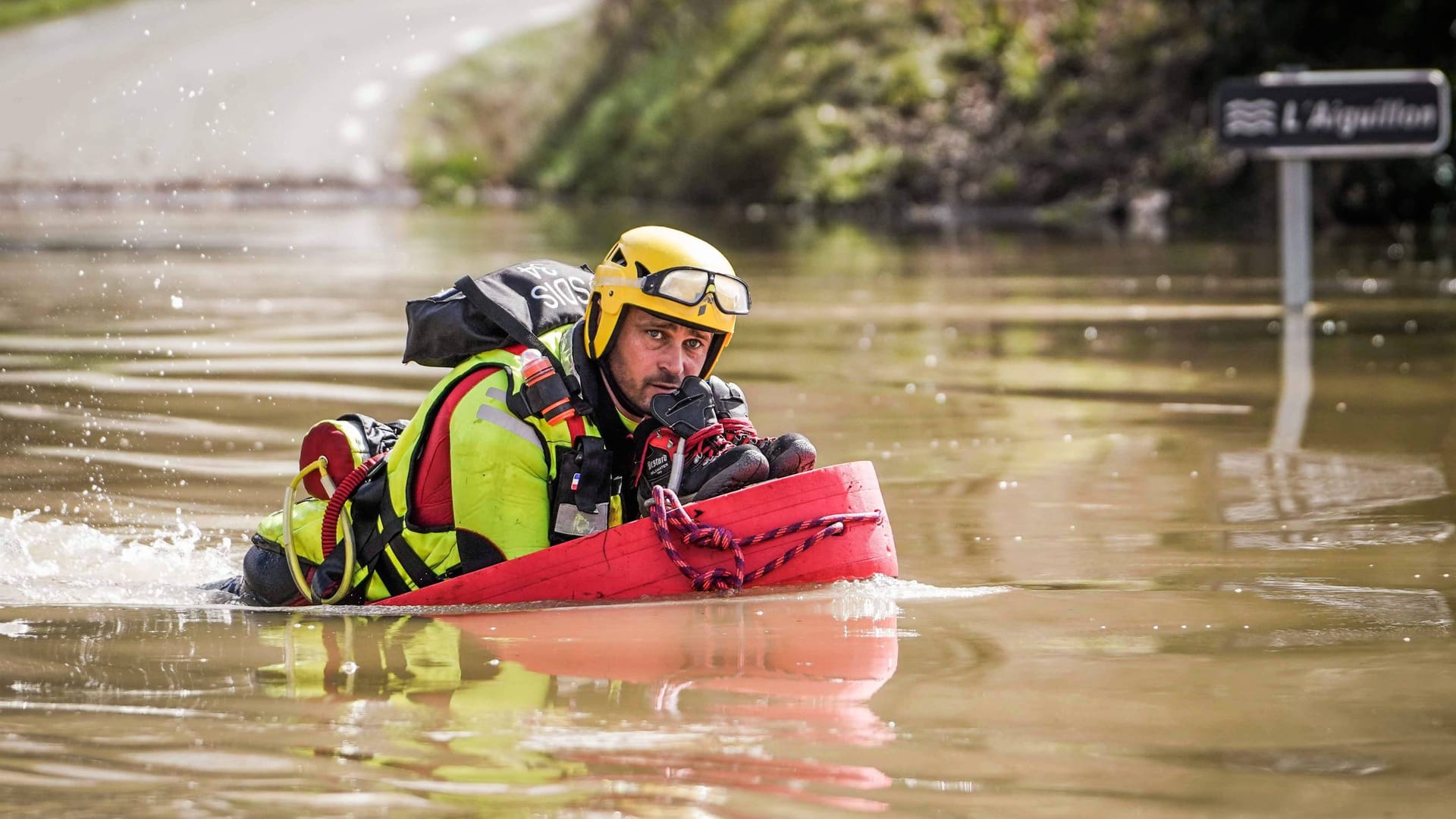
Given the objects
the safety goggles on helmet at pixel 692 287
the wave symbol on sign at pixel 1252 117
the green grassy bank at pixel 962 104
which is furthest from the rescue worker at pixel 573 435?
the green grassy bank at pixel 962 104

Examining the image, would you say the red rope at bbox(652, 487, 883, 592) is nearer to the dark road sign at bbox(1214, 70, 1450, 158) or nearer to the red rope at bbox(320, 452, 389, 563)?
the red rope at bbox(320, 452, 389, 563)

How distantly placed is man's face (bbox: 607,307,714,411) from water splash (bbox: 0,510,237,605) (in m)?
1.56

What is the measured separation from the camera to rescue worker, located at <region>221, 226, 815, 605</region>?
5.40 metres

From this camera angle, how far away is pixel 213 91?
116 ft

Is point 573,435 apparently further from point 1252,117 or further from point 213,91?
point 213,91

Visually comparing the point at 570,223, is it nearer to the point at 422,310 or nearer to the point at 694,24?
the point at 694,24

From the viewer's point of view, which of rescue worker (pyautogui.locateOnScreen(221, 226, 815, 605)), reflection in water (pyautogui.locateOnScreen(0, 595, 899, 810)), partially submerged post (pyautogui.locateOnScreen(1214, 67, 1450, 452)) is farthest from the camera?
partially submerged post (pyautogui.locateOnScreen(1214, 67, 1450, 452))

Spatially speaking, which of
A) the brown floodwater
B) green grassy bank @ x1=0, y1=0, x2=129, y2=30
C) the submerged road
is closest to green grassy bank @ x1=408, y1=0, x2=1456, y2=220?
the submerged road

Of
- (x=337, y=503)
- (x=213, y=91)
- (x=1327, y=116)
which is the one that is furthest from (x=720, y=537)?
(x=213, y=91)

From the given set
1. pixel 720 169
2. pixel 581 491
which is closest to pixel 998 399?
pixel 581 491

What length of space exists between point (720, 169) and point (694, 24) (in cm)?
581

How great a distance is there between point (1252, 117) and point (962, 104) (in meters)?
17.4

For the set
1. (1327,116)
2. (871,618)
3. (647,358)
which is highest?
(1327,116)

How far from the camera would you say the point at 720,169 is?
32969 millimetres
